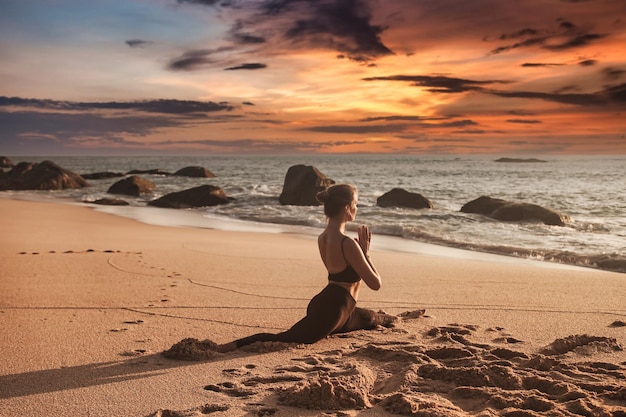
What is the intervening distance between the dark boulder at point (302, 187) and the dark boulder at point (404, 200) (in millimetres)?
2590

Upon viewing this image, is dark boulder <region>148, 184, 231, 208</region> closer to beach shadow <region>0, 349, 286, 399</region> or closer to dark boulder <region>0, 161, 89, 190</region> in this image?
dark boulder <region>0, 161, 89, 190</region>

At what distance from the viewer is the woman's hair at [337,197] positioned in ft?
A: 16.3

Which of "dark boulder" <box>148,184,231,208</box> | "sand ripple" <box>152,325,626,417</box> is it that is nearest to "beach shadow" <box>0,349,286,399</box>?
"sand ripple" <box>152,325,626,417</box>

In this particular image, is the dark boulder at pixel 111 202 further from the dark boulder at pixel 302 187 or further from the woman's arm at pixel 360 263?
the woman's arm at pixel 360 263

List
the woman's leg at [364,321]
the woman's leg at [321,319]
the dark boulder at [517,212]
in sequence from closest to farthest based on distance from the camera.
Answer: the woman's leg at [321,319] → the woman's leg at [364,321] → the dark boulder at [517,212]

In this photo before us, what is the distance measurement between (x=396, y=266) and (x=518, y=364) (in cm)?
446

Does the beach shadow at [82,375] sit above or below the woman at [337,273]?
below

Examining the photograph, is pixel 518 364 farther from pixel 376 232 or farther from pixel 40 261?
pixel 376 232

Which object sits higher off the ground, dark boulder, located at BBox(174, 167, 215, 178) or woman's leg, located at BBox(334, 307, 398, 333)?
dark boulder, located at BBox(174, 167, 215, 178)

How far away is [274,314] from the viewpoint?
6.08 meters

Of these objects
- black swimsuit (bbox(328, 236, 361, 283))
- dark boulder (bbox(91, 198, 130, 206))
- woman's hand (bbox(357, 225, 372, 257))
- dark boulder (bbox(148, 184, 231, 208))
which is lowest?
dark boulder (bbox(91, 198, 130, 206))

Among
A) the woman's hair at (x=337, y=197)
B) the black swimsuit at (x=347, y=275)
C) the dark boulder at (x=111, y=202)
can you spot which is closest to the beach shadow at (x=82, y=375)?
the black swimsuit at (x=347, y=275)

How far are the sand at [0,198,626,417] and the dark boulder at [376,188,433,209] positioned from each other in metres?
11.0

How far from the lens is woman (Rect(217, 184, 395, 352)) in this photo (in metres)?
4.97
